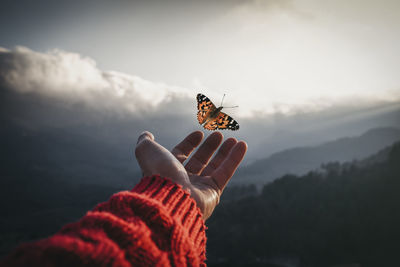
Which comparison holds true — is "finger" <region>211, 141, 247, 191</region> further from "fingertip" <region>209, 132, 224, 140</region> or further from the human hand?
"fingertip" <region>209, 132, 224, 140</region>

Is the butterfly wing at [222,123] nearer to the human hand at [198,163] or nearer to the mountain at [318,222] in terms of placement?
the human hand at [198,163]

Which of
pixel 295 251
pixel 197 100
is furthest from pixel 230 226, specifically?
pixel 197 100

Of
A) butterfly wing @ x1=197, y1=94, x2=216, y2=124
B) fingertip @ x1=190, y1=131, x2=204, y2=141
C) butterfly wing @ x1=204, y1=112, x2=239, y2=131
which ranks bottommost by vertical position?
fingertip @ x1=190, y1=131, x2=204, y2=141

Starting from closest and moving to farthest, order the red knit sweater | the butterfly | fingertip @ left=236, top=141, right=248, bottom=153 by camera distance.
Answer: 1. the red knit sweater
2. fingertip @ left=236, top=141, right=248, bottom=153
3. the butterfly

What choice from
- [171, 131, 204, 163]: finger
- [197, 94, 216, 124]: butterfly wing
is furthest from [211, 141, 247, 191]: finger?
[197, 94, 216, 124]: butterfly wing

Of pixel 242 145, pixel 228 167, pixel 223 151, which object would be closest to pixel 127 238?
pixel 228 167

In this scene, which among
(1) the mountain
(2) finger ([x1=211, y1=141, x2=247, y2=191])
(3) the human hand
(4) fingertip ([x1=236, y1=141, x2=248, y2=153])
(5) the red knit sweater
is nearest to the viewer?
(5) the red knit sweater

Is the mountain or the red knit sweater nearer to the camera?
the red knit sweater

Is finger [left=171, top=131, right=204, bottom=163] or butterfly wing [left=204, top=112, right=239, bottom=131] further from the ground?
butterfly wing [left=204, top=112, right=239, bottom=131]

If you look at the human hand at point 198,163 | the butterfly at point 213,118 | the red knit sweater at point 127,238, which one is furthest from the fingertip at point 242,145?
the red knit sweater at point 127,238
